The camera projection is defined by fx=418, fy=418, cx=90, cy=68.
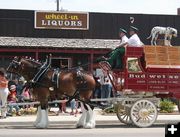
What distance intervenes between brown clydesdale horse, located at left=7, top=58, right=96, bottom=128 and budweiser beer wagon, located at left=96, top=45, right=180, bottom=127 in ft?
2.56

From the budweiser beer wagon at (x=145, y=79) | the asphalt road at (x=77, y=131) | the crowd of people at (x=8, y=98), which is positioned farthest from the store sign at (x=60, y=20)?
the budweiser beer wagon at (x=145, y=79)

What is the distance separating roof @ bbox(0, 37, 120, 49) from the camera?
899 inches

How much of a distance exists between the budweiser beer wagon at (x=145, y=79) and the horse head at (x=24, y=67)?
191cm

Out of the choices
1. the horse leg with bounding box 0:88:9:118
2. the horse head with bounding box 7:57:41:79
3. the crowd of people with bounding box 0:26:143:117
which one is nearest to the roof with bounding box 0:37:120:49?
the crowd of people with bounding box 0:26:143:117

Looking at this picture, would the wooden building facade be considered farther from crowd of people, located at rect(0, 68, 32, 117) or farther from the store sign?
crowd of people, located at rect(0, 68, 32, 117)

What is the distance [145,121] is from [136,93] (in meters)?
0.85

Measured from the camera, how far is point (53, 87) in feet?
38.1

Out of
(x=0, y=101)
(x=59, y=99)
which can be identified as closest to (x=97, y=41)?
(x=0, y=101)

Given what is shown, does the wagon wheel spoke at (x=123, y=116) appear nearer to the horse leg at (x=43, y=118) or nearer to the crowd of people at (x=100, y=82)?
the crowd of people at (x=100, y=82)

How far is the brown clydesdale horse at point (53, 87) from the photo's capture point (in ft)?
37.6

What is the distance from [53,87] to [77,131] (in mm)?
1638

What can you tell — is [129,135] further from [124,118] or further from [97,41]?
[97,41]

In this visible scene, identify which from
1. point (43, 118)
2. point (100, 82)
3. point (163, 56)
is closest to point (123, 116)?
point (100, 82)

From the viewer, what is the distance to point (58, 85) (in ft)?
38.0
